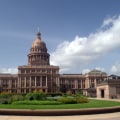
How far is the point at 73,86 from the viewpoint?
447 ft

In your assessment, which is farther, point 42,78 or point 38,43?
point 38,43

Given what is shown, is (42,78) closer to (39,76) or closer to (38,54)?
(39,76)

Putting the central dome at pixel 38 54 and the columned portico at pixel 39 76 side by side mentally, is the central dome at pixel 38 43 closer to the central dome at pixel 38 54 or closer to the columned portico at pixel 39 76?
the central dome at pixel 38 54

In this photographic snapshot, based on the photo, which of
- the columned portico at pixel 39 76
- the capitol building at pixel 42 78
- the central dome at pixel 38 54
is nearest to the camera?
the columned portico at pixel 39 76

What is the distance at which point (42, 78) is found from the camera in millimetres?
121875

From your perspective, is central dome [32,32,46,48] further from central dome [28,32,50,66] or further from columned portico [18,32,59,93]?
columned portico [18,32,59,93]

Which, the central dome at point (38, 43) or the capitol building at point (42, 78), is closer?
the capitol building at point (42, 78)

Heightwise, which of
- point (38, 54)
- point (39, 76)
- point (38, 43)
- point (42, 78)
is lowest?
point (42, 78)

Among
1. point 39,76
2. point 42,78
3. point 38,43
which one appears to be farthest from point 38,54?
point 42,78

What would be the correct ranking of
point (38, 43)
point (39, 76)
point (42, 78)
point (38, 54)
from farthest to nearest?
point (38, 43)
point (38, 54)
point (42, 78)
point (39, 76)

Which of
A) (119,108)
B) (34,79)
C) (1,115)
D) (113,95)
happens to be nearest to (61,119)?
(1,115)

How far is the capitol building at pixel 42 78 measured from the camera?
4788 inches

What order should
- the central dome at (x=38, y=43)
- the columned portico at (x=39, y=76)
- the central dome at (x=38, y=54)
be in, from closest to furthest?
1. the columned portico at (x=39, y=76)
2. the central dome at (x=38, y=54)
3. the central dome at (x=38, y=43)

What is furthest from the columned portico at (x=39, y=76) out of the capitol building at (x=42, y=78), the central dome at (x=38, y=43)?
the central dome at (x=38, y=43)
